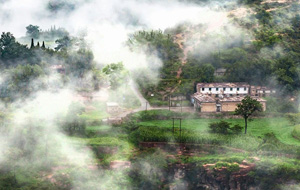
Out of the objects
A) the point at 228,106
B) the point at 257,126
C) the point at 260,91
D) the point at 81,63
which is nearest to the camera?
the point at 257,126

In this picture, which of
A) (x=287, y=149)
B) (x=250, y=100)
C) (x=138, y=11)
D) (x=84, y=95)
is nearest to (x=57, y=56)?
(x=84, y=95)

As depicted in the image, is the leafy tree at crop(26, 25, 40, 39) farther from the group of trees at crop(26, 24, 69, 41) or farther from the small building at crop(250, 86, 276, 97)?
the small building at crop(250, 86, 276, 97)

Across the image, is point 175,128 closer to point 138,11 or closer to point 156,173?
point 156,173

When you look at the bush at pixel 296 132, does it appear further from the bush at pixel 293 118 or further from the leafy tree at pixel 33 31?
the leafy tree at pixel 33 31

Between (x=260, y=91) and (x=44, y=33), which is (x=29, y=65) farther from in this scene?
(x=44, y=33)

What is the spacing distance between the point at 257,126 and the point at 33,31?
2182 centimetres

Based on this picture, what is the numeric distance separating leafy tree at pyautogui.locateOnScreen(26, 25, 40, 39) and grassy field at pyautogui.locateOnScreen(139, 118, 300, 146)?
62.7 feet

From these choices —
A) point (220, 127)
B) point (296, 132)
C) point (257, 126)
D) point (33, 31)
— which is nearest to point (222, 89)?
point (257, 126)

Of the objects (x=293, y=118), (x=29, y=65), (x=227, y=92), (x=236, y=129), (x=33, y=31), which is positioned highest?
(x=33, y=31)

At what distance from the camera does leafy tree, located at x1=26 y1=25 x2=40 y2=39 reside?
35062 millimetres

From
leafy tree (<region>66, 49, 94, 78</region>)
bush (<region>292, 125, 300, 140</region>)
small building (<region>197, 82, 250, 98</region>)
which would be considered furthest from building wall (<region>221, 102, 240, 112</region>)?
leafy tree (<region>66, 49, 94, 78</region>)

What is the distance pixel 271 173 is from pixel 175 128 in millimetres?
4351

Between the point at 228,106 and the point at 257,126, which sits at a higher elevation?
the point at 228,106

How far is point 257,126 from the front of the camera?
62.6ft
